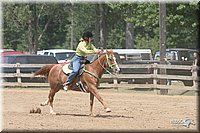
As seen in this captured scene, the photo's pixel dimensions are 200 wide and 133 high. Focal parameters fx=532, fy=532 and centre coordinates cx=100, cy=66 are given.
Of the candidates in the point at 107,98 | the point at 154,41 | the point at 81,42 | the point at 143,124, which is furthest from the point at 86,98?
the point at 154,41

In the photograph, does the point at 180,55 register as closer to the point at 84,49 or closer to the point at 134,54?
the point at 134,54

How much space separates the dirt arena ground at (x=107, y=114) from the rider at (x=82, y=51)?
1226mm

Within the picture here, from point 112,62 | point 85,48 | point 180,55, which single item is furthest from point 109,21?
point 85,48

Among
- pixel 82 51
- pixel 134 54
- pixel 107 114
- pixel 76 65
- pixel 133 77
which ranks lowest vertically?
pixel 107 114

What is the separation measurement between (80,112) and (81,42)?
8.65 ft

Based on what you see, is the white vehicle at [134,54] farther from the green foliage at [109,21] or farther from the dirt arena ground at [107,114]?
the dirt arena ground at [107,114]

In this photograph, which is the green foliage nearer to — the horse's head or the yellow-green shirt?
the horse's head

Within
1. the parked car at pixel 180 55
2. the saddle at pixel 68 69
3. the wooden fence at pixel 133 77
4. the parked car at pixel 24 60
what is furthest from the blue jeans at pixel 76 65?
the parked car at pixel 180 55

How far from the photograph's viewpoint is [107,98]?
22312mm

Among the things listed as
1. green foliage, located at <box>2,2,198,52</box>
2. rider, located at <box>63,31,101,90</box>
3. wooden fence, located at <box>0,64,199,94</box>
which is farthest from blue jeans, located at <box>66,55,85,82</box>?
green foliage, located at <box>2,2,198,52</box>

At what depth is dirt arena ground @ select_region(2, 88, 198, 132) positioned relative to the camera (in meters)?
12.7

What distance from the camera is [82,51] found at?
48.8ft

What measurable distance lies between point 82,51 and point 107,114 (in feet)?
7.25

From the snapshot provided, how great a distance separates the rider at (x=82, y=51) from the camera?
584 inches
